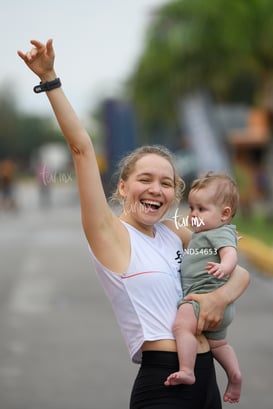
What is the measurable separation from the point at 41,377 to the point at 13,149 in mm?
116196

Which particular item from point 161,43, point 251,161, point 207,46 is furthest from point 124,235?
point 251,161

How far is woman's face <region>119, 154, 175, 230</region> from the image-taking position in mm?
3225

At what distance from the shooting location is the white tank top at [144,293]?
314 cm

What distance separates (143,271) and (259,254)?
38.6 ft

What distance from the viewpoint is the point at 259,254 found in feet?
48.4

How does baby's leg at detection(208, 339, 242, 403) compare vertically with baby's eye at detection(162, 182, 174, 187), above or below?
below

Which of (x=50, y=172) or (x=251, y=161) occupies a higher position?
(x=251, y=161)

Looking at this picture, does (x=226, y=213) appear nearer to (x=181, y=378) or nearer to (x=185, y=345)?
(x=185, y=345)

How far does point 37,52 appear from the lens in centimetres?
303

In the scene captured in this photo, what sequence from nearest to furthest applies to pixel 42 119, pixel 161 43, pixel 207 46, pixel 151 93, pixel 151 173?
pixel 151 173 < pixel 207 46 < pixel 161 43 < pixel 151 93 < pixel 42 119

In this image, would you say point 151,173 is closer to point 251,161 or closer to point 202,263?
point 202,263

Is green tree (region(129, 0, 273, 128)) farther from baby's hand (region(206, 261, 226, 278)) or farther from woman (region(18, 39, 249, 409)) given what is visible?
baby's hand (region(206, 261, 226, 278))

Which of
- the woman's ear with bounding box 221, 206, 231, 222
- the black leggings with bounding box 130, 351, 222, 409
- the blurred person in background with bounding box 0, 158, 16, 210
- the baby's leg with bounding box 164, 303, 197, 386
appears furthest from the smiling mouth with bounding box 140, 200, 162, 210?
the blurred person in background with bounding box 0, 158, 16, 210

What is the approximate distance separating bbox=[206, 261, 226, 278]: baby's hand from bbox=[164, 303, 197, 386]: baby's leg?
0.43 feet
